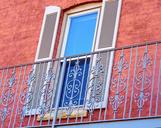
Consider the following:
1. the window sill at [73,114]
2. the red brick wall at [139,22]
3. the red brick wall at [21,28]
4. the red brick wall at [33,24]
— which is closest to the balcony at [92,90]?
the window sill at [73,114]

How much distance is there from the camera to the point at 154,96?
30.2 ft

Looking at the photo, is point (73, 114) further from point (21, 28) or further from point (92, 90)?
point (21, 28)

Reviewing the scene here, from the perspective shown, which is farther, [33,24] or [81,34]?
[33,24]

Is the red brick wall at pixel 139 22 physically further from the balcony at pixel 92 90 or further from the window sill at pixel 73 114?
the window sill at pixel 73 114

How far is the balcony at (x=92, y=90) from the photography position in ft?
29.9

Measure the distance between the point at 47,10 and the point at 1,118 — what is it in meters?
2.57

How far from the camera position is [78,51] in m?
11.0

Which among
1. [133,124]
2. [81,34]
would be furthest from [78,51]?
[133,124]

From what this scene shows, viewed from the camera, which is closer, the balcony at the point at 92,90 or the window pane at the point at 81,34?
the balcony at the point at 92,90

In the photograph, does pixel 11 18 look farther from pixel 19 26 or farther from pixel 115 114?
pixel 115 114

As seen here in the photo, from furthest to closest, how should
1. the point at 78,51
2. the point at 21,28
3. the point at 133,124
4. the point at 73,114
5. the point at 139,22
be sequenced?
the point at 21,28, the point at 78,51, the point at 139,22, the point at 73,114, the point at 133,124

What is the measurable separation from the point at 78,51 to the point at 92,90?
1824mm

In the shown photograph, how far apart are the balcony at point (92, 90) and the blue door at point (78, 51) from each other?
2 cm

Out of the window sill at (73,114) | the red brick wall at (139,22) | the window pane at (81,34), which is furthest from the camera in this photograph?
the window pane at (81,34)
